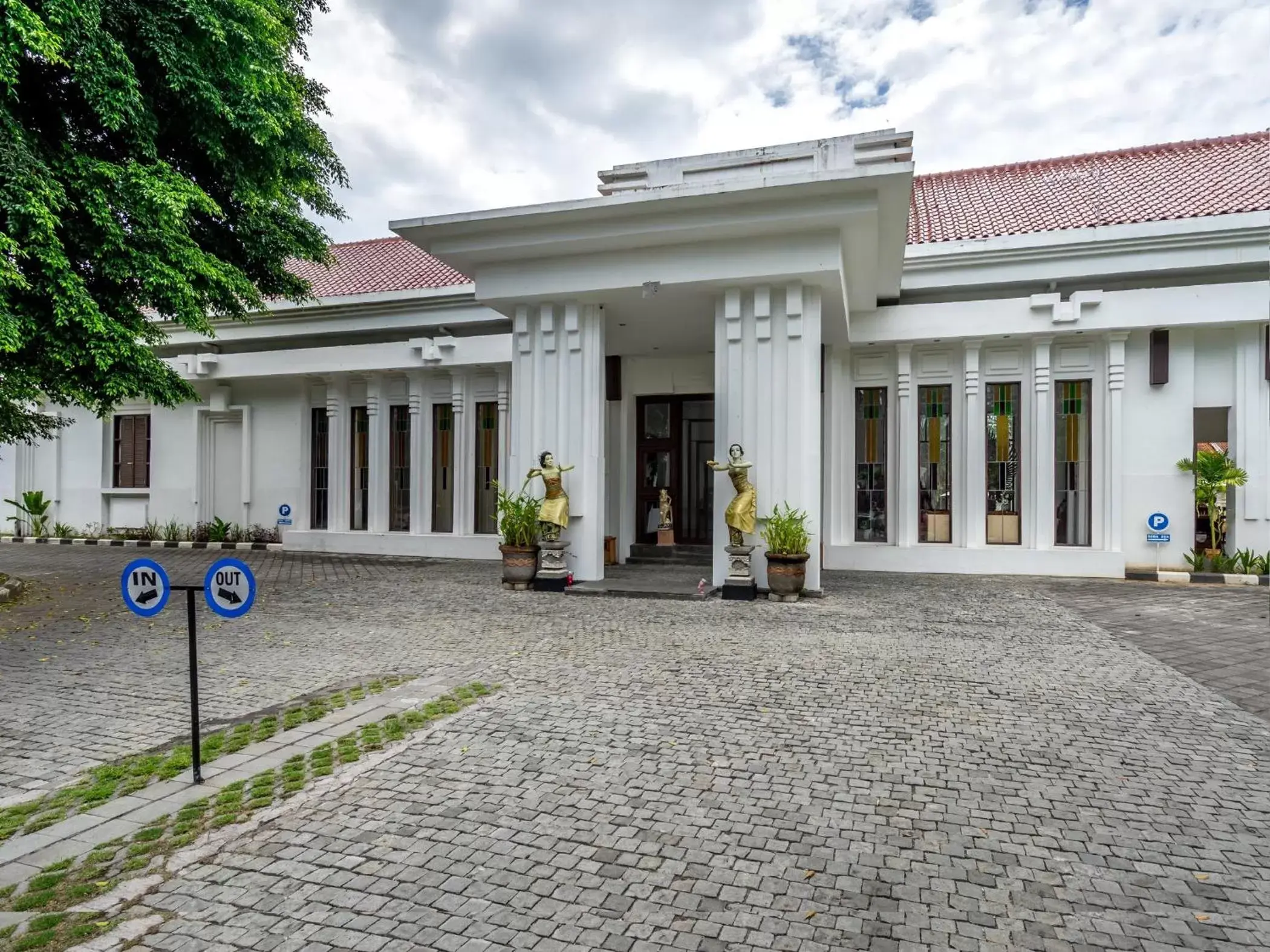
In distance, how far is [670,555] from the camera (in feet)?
43.2

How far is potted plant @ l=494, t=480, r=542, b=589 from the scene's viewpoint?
10.4 meters

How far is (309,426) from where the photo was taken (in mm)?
16656

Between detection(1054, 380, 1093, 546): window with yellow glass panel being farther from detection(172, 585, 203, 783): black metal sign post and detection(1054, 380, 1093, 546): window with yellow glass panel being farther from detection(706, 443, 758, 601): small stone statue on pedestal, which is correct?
detection(172, 585, 203, 783): black metal sign post

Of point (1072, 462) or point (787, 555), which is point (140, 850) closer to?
point (787, 555)

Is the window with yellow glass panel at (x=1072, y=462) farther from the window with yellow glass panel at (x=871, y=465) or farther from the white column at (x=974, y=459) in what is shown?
the window with yellow glass panel at (x=871, y=465)

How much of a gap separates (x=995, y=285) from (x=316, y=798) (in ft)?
41.7

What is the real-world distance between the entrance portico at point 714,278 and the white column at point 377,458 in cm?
568

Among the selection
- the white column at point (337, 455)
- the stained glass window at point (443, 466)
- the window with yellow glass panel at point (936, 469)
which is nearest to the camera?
the window with yellow glass panel at point (936, 469)

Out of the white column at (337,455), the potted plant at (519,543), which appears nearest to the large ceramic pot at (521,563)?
the potted plant at (519,543)

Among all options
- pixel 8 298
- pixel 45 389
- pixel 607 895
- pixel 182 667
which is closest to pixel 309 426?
pixel 45 389

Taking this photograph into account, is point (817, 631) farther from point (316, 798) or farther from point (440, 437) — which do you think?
point (440, 437)

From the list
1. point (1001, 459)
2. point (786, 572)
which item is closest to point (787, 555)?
point (786, 572)

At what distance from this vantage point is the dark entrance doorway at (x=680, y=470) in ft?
45.4

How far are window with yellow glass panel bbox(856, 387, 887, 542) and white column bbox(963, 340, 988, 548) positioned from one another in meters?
1.35
